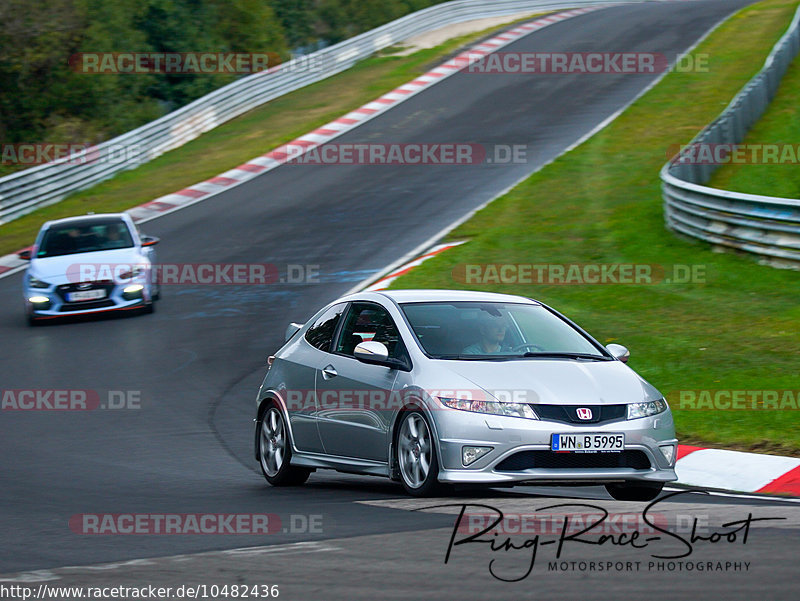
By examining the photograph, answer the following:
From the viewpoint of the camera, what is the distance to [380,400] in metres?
8.76

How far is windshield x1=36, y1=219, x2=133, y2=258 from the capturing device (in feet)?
64.2

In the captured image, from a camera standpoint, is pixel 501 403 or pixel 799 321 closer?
pixel 501 403

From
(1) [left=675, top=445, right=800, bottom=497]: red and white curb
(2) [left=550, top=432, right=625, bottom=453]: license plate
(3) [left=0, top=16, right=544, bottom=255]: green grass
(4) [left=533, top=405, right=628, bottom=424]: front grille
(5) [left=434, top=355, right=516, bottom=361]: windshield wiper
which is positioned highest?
(5) [left=434, top=355, right=516, bottom=361]: windshield wiper

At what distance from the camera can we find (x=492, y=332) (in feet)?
29.5

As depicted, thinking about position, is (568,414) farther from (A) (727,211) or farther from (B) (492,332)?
(A) (727,211)

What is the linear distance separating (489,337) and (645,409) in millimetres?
1240

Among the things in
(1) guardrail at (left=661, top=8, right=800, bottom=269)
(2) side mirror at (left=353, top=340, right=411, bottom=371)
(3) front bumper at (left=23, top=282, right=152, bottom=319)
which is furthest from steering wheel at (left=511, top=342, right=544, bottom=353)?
(3) front bumper at (left=23, top=282, right=152, bottom=319)

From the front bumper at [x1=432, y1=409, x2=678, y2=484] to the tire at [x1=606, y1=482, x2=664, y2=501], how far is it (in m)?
0.43

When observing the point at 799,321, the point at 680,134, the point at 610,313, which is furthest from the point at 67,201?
the point at 799,321

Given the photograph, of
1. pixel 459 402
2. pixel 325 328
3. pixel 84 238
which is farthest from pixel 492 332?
pixel 84 238

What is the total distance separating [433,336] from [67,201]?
22.8 m

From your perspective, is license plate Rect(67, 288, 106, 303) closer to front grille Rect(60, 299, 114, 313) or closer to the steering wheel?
front grille Rect(60, 299, 114, 313)

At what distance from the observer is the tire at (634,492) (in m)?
8.52

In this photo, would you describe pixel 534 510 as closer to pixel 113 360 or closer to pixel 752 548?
pixel 752 548
